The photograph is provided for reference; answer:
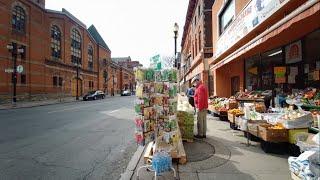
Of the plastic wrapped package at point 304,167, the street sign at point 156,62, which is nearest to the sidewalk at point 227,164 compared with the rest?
the plastic wrapped package at point 304,167

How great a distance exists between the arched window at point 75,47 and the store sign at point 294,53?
47.1 metres

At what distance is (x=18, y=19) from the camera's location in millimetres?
36219

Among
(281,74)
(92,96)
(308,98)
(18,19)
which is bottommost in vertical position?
(92,96)

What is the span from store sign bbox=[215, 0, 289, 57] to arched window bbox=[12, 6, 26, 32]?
29.1m

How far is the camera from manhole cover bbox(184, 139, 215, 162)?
22.1 ft

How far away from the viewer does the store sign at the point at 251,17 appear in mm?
9203

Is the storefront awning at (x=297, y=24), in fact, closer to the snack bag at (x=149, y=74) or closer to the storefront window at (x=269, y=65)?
the storefront window at (x=269, y=65)

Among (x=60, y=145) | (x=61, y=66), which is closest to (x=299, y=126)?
(x=60, y=145)

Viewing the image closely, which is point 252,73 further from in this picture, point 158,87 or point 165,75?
point 158,87

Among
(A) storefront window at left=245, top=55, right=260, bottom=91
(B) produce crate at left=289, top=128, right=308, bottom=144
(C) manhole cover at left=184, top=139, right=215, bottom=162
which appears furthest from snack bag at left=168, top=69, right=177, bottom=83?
(A) storefront window at left=245, top=55, right=260, bottom=91

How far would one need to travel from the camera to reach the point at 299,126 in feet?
22.4

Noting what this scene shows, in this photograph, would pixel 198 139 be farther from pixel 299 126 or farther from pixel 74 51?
pixel 74 51

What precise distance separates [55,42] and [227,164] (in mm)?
45364

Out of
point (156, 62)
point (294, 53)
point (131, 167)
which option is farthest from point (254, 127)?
point (294, 53)
